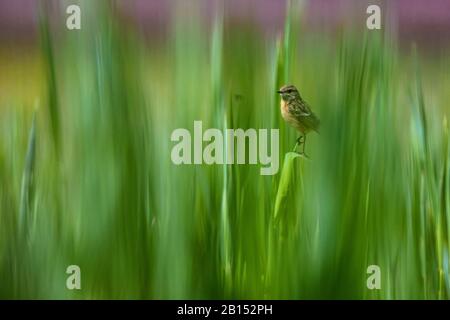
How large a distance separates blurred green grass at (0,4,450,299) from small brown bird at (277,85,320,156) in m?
0.02

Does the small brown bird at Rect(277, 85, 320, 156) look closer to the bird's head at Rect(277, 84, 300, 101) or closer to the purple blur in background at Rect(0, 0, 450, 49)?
the bird's head at Rect(277, 84, 300, 101)

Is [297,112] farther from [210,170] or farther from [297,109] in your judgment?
[210,170]

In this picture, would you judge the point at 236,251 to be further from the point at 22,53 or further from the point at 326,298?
the point at 22,53

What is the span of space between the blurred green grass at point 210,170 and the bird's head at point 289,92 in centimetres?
2

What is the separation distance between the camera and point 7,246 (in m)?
1.25

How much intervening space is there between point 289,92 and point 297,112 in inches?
2.1

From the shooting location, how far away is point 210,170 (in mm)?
1232

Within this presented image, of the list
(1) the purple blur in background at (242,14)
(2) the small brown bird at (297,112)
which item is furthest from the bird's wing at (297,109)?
(1) the purple blur in background at (242,14)

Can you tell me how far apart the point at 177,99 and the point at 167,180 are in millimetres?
203

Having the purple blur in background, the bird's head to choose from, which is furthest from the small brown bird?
the purple blur in background

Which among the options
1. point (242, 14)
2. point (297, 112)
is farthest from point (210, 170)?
point (242, 14)

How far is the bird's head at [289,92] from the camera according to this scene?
123 cm

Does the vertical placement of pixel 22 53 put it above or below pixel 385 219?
above

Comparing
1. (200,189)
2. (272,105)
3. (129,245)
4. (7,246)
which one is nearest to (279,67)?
(272,105)
